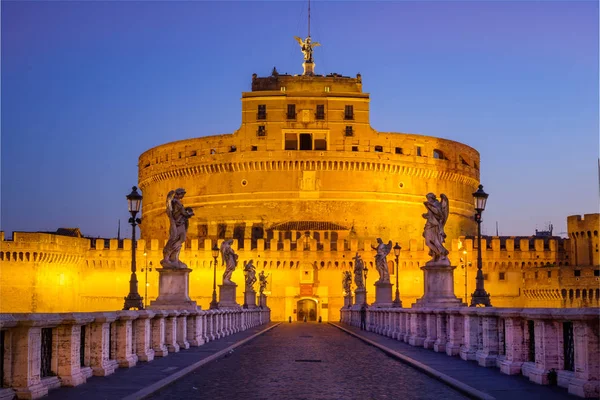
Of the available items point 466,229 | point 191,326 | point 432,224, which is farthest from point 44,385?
point 466,229

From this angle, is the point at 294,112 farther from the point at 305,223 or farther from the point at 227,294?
the point at 227,294

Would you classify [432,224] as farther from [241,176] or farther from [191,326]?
[241,176]

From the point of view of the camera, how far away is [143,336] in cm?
1431

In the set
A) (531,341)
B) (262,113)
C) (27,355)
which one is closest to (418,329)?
(531,341)

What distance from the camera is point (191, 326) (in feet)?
66.0

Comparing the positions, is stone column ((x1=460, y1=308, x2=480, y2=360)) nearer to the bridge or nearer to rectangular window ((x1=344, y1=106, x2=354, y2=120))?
the bridge

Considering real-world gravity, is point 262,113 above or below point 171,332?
above

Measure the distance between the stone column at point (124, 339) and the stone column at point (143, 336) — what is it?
102 centimetres

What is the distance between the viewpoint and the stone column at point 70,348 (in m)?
10.0

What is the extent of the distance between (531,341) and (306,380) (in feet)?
10.3

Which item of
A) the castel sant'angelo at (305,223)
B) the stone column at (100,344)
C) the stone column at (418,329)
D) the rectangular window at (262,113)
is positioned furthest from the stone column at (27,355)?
the rectangular window at (262,113)

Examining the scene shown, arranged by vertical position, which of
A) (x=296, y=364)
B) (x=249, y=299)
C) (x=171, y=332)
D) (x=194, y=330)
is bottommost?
(x=296, y=364)

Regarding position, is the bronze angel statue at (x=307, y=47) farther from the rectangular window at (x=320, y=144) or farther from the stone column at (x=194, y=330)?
the stone column at (x=194, y=330)

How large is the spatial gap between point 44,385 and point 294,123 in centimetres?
7576
